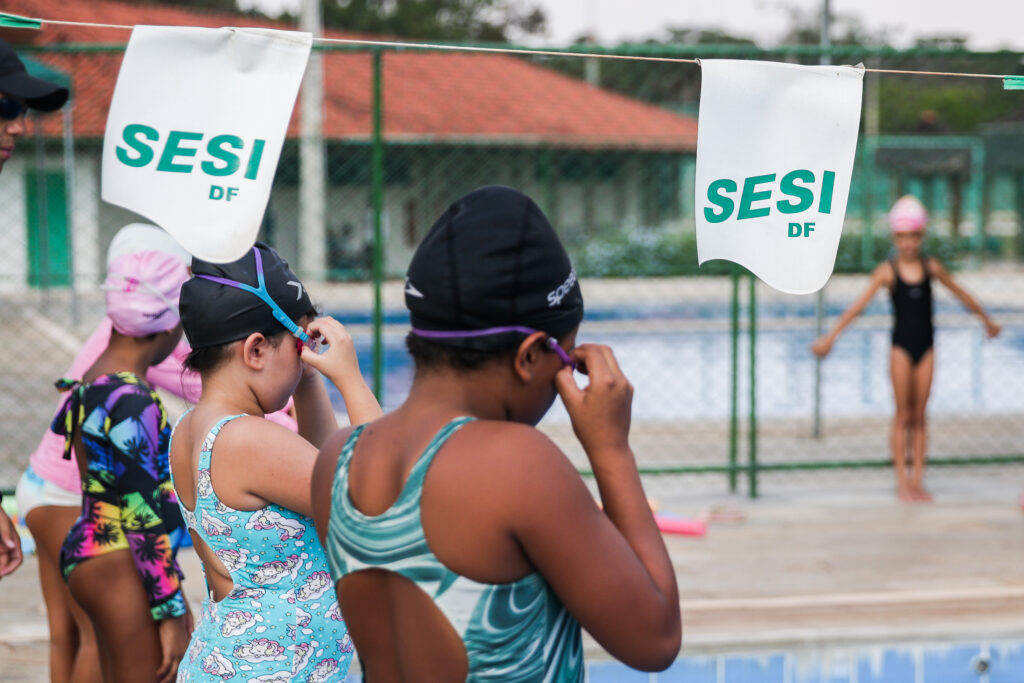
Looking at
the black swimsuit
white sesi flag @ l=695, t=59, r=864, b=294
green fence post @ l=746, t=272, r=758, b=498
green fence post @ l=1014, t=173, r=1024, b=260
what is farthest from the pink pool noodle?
green fence post @ l=1014, t=173, r=1024, b=260

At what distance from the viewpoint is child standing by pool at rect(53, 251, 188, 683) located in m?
2.96

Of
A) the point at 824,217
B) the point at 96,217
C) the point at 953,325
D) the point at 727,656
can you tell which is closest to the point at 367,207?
the point at 96,217

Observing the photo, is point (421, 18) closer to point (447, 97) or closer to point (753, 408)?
point (447, 97)

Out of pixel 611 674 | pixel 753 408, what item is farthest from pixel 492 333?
pixel 753 408

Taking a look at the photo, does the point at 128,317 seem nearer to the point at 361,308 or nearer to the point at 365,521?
the point at 365,521

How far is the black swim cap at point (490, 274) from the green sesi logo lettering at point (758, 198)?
1.10 m

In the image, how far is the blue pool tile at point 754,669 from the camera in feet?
14.9

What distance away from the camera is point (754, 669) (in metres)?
4.55

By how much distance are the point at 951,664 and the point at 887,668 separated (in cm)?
26

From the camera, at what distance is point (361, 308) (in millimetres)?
15000

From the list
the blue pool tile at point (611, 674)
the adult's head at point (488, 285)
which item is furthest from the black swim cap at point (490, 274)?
the blue pool tile at point (611, 674)

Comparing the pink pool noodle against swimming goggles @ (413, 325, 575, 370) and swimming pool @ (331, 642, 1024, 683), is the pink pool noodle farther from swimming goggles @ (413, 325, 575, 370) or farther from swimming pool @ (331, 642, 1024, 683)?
swimming goggles @ (413, 325, 575, 370)

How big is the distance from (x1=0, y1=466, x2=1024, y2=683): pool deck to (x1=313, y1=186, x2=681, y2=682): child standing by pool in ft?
9.98

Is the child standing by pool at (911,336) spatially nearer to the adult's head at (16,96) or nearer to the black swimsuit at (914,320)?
the black swimsuit at (914,320)
